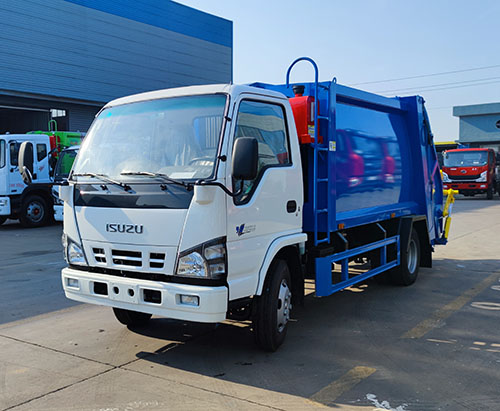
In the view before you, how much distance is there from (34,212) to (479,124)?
41.3 m

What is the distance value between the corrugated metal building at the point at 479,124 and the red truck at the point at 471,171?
66.7 ft

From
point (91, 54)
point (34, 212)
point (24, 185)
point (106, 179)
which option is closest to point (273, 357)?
point (106, 179)

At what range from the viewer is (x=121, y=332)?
564cm

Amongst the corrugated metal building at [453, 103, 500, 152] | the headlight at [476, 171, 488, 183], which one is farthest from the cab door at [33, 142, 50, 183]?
the corrugated metal building at [453, 103, 500, 152]

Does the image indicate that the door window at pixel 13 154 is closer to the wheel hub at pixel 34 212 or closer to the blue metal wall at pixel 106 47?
the wheel hub at pixel 34 212

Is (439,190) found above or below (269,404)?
above

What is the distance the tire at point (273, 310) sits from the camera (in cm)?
476

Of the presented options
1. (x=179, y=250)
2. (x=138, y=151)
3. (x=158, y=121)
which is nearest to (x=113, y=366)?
(x=179, y=250)

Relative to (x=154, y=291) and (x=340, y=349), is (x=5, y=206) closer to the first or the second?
(x=154, y=291)

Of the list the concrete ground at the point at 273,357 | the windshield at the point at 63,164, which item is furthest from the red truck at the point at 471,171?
the concrete ground at the point at 273,357

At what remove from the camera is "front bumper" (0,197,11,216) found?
14875mm

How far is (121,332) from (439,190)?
586cm

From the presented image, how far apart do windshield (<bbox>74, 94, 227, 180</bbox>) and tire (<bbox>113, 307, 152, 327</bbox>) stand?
158cm

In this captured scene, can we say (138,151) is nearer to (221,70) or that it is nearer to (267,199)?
(267,199)
